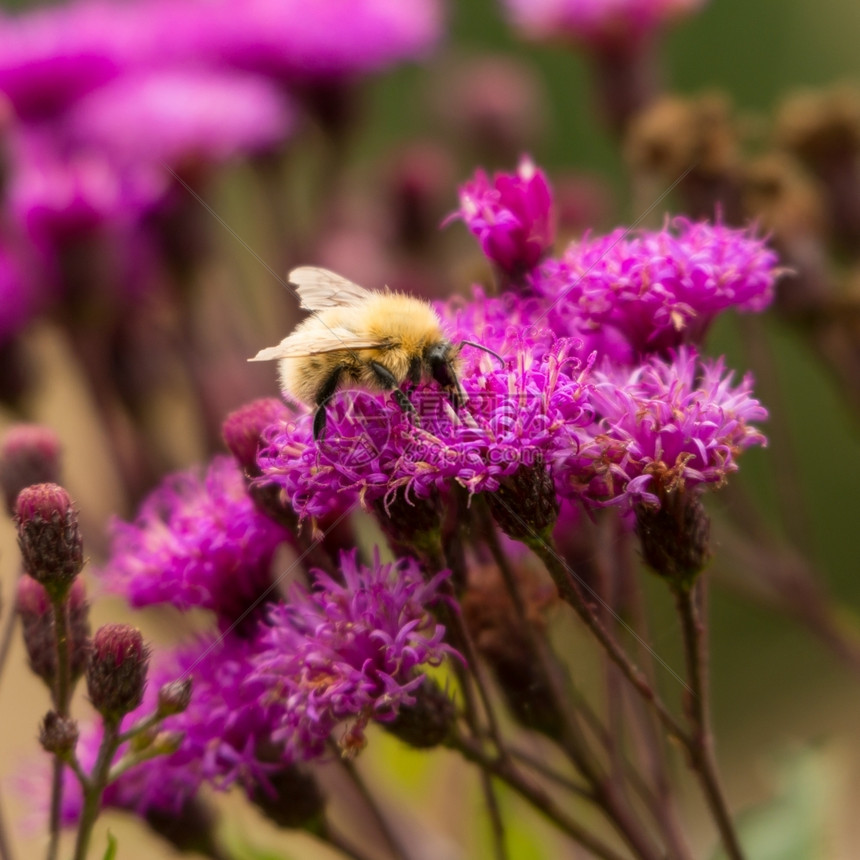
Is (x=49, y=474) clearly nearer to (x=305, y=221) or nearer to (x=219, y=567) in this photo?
(x=219, y=567)

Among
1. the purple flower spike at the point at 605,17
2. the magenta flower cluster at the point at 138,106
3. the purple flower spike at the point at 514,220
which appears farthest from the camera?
the purple flower spike at the point at 605,17

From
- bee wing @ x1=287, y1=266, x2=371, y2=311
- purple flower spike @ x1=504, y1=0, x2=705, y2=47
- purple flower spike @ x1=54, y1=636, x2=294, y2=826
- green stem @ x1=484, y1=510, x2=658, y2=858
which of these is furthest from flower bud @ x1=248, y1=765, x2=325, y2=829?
purple flower spike @ x1=504, y1=0, x2=705, y2=47

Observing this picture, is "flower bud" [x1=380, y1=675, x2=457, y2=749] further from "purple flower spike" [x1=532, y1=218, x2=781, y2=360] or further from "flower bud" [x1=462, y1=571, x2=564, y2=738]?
"purple flower spike" [x1=532, y1=218, x2=781, y2=360]

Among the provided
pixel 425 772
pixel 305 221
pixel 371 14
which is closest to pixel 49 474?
pixel 425 772

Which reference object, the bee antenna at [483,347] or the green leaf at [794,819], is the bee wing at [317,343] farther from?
the green leaf at [794,819]

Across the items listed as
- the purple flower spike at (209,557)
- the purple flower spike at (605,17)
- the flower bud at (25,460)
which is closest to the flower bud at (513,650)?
the purple flower spike at (209,557)

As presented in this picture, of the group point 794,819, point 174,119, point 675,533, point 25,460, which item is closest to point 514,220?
point 675,533
